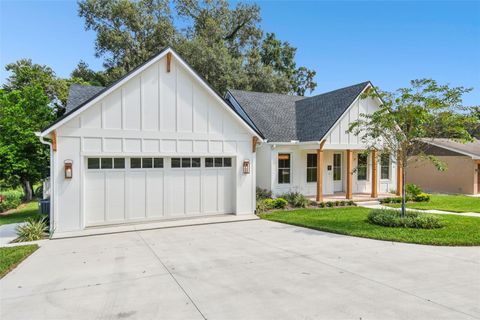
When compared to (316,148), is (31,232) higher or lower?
lower

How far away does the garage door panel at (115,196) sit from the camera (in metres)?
10.9

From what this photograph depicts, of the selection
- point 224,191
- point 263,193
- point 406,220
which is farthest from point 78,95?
point 406,220

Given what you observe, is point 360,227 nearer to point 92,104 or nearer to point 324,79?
point 92,104

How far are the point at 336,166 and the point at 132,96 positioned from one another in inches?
488

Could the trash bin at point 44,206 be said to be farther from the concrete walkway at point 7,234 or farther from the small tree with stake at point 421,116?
the small tree with stake at point 421,116

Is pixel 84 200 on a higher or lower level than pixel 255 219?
higher

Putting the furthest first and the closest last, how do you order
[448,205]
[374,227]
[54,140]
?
1. [448,205]
2. [374,227]
3. [54,140]

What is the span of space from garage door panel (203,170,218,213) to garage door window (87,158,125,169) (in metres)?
3.31

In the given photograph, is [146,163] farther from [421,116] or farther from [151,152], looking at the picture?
[421,116]

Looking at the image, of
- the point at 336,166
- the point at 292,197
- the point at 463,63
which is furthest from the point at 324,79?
the point at 292,197

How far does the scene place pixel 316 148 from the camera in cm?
1559

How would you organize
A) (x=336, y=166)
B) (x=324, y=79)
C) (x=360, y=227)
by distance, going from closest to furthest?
(x=360, y=227) < (x=336, y=166) < (x=324, y=79)

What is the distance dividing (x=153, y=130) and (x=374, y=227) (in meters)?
8.60

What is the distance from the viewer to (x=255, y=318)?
4383mm
